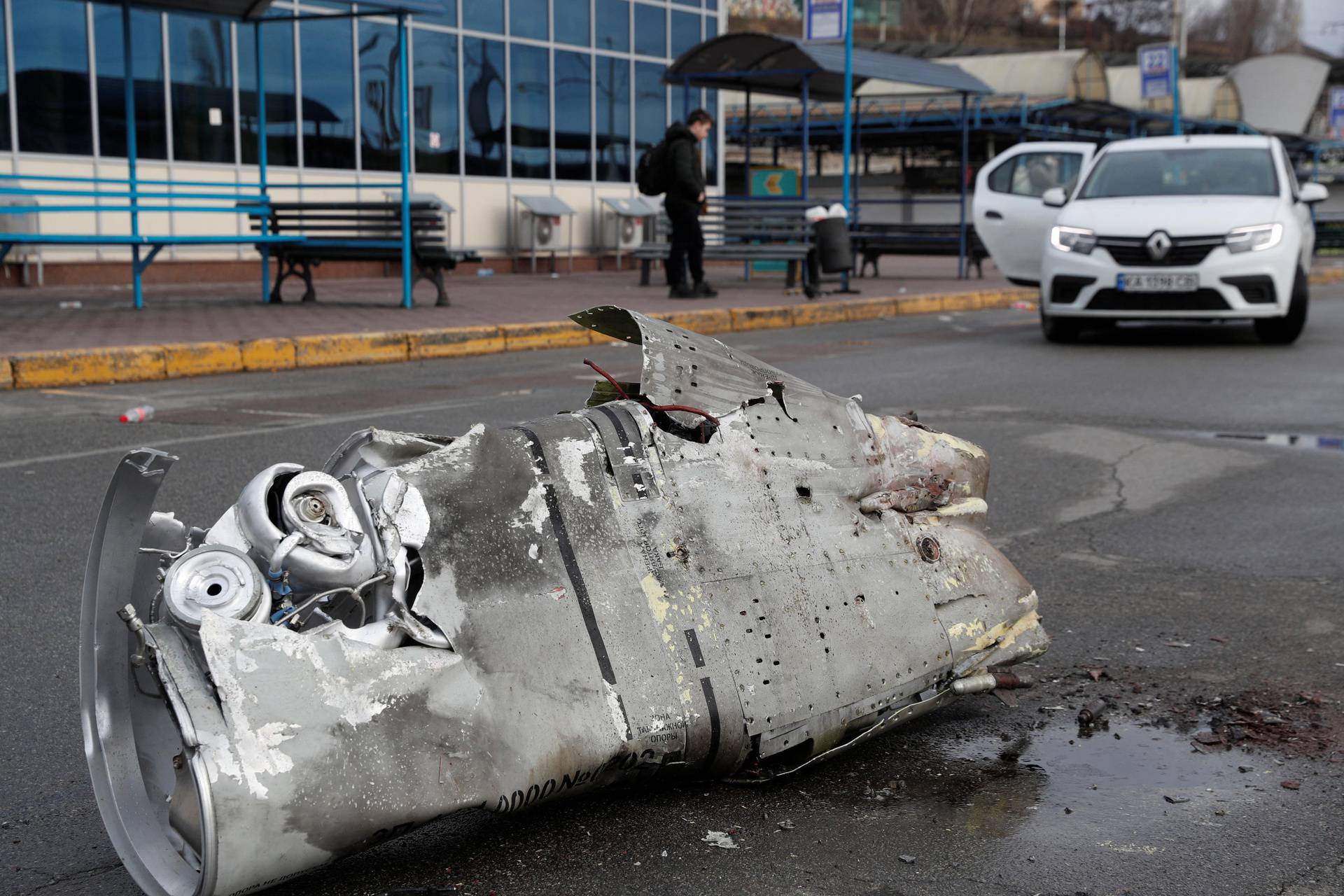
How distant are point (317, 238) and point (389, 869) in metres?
11.2

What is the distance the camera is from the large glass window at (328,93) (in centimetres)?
1725

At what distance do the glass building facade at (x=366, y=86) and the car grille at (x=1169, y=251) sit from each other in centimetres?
592

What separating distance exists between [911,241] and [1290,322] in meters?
9.38

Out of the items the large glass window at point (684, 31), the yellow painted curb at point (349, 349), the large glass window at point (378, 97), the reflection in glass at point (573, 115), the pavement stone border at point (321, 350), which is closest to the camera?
the pavement stone border at point (321, 350)

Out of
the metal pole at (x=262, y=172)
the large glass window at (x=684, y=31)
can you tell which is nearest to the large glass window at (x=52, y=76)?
the metal pole at (x=262, y=172)

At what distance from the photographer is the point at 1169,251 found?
9898 mm

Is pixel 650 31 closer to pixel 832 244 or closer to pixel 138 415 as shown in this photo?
pixel 832 244

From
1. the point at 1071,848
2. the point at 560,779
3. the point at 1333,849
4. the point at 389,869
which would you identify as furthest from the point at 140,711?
the point at 1333,849

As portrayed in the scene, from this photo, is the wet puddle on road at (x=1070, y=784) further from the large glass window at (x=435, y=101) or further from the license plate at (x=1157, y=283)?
the large glass window at (x=435, y=101)

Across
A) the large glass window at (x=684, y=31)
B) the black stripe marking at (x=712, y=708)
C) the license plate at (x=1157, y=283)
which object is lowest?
the black stripe marking at (x=712, y=708)

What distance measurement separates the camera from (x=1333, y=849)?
2.40 meters

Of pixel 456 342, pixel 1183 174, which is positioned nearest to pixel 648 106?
pixel 1183 174

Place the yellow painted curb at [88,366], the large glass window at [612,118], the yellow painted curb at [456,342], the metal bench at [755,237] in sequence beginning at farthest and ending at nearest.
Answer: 1. the large glass window at [612,118]
2. the metal bench at [755,237]
3. the yellow painted curb at [456,342]
4. the yellow painted curb at [88,366]

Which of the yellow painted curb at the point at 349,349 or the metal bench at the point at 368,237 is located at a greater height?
the metal bench at the point at 368,237
